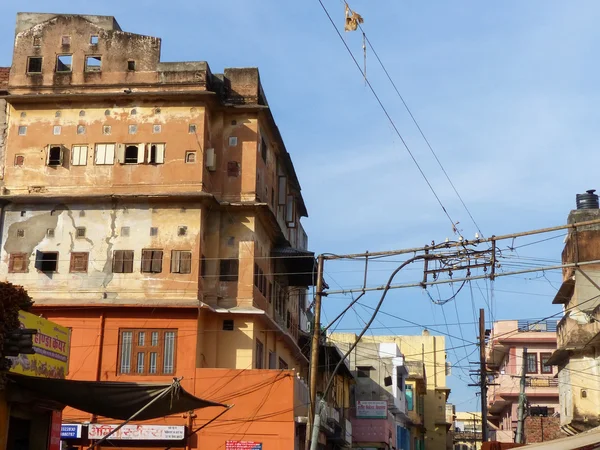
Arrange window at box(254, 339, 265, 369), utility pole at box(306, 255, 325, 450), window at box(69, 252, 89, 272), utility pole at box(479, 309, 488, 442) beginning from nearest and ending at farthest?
utility pole at box(306, 255, 325, 450) < window at box(69, 252, 89, 272) < window at box(254, 339, 265, 369) < utility pole at box(479, 309, 488, 442)

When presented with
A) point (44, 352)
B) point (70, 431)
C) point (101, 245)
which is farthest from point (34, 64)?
point (44, 352)

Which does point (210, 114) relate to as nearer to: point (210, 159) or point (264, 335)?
point (210, 159)

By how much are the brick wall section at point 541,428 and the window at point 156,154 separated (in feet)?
108

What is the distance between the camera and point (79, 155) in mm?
31828

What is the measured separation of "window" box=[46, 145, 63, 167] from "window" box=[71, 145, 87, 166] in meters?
0.42

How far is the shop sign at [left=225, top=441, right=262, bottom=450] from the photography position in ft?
95.2

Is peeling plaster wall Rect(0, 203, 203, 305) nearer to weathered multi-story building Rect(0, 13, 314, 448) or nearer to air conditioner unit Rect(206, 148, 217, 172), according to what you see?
weathered multi-story building Rect(0, 13, 314, 448)

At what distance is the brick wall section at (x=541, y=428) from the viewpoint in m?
54.0

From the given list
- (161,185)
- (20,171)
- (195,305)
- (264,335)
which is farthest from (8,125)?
(264,335)

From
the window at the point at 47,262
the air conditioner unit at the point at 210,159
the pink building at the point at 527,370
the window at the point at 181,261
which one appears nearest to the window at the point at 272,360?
the window at the point at 181,261

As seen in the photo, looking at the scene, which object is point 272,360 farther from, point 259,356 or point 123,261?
point 123,261

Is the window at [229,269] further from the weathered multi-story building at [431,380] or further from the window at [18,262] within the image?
the weathered multi-story building at [431,380]

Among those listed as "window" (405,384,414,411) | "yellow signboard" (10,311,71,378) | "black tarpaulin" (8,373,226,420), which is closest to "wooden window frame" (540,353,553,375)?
"window" (405,384,414,411)

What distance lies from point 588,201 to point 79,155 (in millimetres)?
27497
